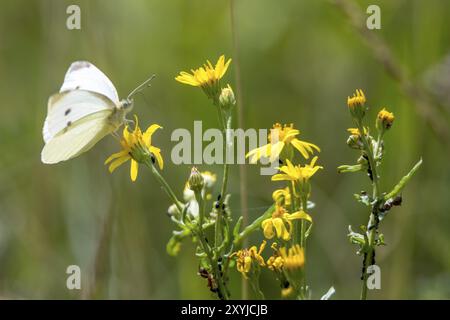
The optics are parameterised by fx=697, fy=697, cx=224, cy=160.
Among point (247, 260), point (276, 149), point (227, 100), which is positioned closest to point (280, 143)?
point (276, 149)

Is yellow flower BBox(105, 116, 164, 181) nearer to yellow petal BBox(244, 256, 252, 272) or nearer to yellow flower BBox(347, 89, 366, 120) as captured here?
yellow petal BBox(244, 256, 252, 272)

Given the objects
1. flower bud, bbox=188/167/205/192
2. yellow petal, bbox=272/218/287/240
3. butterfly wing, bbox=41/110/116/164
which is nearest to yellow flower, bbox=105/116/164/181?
flower bud, bbox=188/167/205/192

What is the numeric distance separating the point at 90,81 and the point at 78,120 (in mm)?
289

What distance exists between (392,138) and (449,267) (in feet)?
4.79

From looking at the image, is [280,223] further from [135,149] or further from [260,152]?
[135,149]

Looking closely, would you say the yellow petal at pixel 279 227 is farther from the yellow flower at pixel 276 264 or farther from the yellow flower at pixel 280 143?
the yellow flower at pixel 280 143

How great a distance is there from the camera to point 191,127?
265 inches

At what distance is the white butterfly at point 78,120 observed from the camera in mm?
3879

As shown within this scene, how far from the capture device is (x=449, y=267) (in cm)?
530

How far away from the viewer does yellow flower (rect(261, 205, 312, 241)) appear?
3037 millimetres

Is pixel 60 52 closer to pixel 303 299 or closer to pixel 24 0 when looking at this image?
pixel 24 0

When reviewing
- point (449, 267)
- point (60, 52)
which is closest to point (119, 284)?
point (60, 52)

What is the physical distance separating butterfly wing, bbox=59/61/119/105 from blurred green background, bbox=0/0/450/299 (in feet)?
3.07
